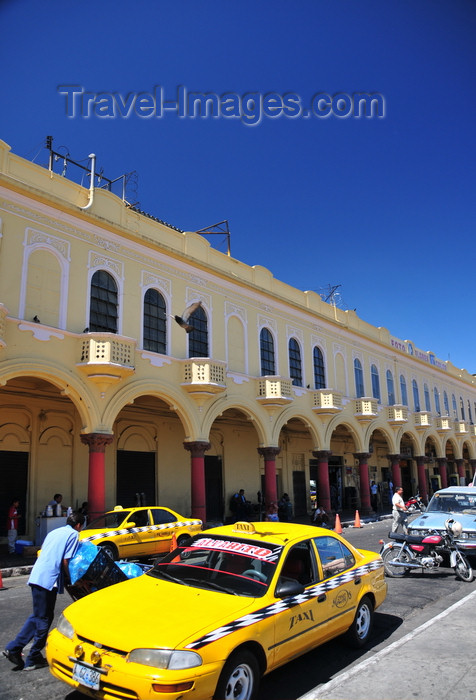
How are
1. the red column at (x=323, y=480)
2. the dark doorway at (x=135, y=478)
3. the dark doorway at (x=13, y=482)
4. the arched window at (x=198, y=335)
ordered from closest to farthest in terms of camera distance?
the dark doorway at (x=13, y=482)
the arched window at (x=198, y=335)
the dark doorway at (x=135, y=478)
the red column at (x=323, y=480)

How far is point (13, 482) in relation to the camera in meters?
16.8

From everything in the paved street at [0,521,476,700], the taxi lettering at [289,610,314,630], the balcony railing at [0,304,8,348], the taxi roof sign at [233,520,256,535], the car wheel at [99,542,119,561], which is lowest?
the paved street at [0,521,476,700]

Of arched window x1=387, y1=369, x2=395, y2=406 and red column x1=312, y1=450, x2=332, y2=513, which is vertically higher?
arched window x1=387, y1=369, x2=395, y2=406

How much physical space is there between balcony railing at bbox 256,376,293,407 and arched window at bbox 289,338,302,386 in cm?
263

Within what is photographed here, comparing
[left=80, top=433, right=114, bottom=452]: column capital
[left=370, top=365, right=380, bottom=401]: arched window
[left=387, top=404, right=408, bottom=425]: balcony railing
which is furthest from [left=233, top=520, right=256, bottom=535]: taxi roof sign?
[left=387, top=404, right=408, bottom=425]: balcony railing

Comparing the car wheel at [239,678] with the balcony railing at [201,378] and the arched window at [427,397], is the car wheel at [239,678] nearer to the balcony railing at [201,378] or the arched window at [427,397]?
the balcony railing at [201,378]

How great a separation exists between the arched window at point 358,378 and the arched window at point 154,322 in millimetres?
14161

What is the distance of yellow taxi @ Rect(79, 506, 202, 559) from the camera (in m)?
11.7

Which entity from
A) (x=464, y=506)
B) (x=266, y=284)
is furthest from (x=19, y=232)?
(x=464, y=506)

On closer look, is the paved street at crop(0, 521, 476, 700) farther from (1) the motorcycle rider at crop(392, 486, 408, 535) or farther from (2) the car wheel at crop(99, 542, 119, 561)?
(1) the motorcycle rider at crop(392, 486, 408, 535)

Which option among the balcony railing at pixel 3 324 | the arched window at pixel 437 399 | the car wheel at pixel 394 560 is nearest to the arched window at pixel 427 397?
the arched window at pixel 437 399

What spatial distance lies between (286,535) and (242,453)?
19.2m

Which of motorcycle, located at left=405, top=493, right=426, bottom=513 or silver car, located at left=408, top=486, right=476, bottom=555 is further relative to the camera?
motorcycle, located at left=405, top=493, right=426, bottom=513

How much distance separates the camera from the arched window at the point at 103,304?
1627 centimetres
